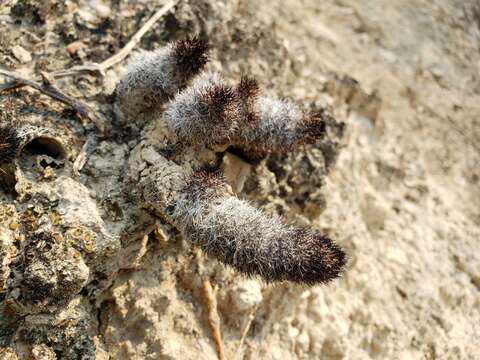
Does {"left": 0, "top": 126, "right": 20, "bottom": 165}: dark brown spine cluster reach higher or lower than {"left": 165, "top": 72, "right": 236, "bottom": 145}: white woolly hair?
lower

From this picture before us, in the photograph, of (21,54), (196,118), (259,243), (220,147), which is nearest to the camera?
(259,243)

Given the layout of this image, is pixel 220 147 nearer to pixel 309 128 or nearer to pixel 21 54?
pixel 309 128

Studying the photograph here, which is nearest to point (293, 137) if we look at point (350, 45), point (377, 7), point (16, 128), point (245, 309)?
point (245, 309)

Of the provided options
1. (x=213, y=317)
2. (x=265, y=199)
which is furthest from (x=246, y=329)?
(x=265, y=199)

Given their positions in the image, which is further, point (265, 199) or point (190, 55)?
point (265, 199)

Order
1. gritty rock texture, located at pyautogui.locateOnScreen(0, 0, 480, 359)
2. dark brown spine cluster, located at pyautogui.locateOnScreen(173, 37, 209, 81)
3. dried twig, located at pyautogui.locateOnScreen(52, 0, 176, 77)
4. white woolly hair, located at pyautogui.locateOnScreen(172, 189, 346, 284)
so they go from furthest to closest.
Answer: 1. dried twig, located at pyautogui.locateOnScreen(52, 0, 176, 77)
2. dark brown spine cluster, located at pyautogui.locateOnScreen(173, 37, 209, 81)
3. gritty rock texture, located at pyautogui.locateOnScreen(0, 0, 480, 359)
4. white woolly hair, located at pyautogui.locateOnScreen(172, 189, 346, 284)

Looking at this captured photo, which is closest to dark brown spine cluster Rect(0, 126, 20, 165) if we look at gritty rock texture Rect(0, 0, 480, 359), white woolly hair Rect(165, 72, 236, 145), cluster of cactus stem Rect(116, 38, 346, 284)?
gritty rock texture Rect(0, 0, 480, 359)

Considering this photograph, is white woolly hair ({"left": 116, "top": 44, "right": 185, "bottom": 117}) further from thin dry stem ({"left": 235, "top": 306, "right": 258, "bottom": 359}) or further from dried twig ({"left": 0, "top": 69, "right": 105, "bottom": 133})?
thin dry stem ({"left": 235, "top": 306, "right": 258, "bottom": 359})
